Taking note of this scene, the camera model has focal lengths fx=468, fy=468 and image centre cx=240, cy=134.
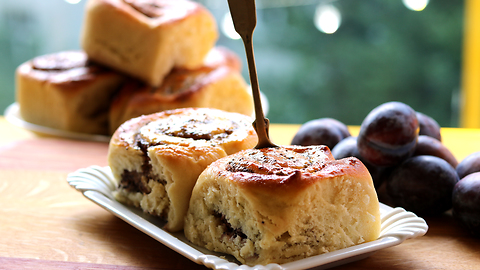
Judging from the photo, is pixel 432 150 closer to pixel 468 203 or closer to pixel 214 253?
pixel 468 203

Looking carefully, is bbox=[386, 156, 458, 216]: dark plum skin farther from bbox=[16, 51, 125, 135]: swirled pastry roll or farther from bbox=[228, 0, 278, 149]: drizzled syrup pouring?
bbox=[16, 51, 125, 135]: swirled pastry roll

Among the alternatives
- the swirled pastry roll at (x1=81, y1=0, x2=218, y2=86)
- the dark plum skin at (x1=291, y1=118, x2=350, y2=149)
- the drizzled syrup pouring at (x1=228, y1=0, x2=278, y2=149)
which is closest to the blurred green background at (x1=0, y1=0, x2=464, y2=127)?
the swirled pastry roll at (x1=81, y1=0, x2=218, y2=86)

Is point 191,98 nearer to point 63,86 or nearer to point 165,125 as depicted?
point 63,86

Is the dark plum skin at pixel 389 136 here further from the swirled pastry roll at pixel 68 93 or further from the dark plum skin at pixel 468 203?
the swirled pastry roll at pixel 68 93

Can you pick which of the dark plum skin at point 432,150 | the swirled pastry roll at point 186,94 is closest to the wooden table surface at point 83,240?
the dark plum skin at point 432,150

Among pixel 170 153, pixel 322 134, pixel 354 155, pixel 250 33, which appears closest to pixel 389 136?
pixel 354 155
